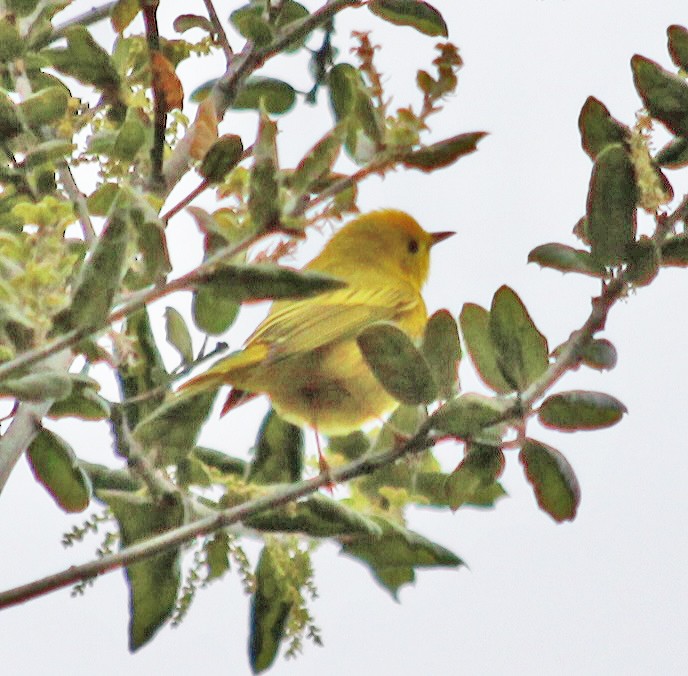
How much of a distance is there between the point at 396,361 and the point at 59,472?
285 millimetres

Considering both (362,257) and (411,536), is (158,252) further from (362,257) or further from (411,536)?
(362,257)

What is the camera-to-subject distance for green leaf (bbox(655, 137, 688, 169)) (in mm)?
919

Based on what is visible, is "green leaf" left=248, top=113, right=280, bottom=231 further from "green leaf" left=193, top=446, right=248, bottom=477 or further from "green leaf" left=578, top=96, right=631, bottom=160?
"green leaf" left=193, top=446, right=248, bottom=477

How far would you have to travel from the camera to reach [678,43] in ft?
3.01

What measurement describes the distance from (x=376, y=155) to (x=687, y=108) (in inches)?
9.2

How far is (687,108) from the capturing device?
2.92 ft

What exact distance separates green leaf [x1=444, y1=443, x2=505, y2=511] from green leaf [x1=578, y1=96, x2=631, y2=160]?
0.79ft

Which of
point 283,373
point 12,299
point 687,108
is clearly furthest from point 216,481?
point 283,373

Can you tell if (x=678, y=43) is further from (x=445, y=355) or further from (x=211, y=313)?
(x=211, y=313)

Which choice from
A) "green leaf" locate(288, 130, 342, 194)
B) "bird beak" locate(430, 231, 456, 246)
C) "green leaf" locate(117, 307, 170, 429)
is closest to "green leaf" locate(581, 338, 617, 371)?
"green leaf" locate(288, 130, 342, 194)

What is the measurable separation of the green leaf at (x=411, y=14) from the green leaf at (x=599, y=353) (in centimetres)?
41

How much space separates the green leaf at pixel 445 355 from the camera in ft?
3.06

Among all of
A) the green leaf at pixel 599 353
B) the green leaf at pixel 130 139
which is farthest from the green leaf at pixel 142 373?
the green leaf at pixel 599 353

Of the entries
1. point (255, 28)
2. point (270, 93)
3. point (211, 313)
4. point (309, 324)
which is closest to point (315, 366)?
point (309, 324)
